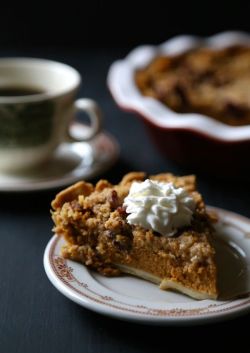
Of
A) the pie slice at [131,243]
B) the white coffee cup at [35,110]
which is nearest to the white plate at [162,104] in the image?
the white coffee cup at [35,110]

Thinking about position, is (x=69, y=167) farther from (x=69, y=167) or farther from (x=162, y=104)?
(x=162, y=104)

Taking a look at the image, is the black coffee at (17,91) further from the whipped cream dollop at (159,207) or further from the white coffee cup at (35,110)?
the whipped cream dollop at (159,207)

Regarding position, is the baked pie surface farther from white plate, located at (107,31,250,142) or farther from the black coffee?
the black coffee

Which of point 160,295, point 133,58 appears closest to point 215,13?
point 133,58

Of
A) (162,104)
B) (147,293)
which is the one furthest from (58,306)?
(162,104)

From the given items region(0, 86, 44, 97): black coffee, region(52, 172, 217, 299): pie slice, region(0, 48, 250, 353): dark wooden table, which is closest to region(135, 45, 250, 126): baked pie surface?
region(0, 48, 250, 353): dark wooden table

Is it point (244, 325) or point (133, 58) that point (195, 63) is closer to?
point (133, 58)
